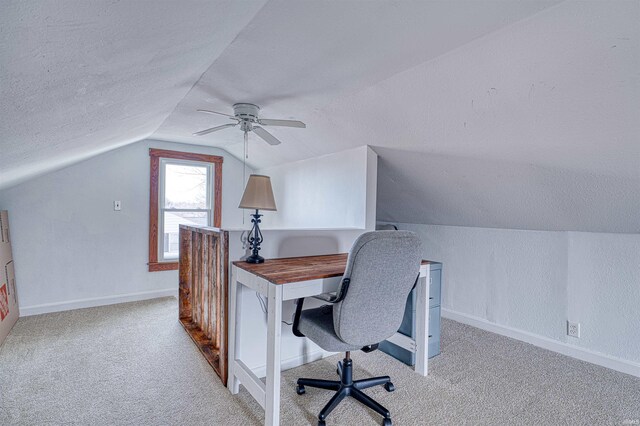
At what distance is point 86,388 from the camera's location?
6.46ft

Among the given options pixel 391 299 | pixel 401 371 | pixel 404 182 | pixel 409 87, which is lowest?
pixel 401 371

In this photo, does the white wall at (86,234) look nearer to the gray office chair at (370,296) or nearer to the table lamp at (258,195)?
the table lamp at (258,195)

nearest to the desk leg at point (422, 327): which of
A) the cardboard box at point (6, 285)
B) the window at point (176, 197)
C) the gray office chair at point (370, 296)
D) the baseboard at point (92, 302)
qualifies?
the gray office chair at point (370, 296)

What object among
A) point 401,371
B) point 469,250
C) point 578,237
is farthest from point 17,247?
point 578,237

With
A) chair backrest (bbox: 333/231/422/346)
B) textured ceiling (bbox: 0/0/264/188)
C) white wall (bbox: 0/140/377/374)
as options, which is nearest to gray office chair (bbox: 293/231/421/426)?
chair backrest (bbox: 333/231/422/346)

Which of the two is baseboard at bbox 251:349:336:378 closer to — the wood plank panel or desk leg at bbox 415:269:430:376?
the wood plank panel

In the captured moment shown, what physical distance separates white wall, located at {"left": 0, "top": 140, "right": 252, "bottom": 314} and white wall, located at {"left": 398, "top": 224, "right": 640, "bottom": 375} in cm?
365

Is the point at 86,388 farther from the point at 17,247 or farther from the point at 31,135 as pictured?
the point at 17,247

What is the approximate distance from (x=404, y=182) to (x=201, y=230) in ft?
6.40

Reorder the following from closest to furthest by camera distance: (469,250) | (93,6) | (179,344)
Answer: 1. (93,6)
2. (179,344)
3. (469,250)

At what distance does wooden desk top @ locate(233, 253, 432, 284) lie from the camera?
1638 millimetres

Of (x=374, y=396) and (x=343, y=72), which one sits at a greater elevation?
(x=343, y=72)

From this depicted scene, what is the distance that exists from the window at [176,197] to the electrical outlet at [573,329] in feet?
13.5

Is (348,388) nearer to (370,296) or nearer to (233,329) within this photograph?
(370,296)
